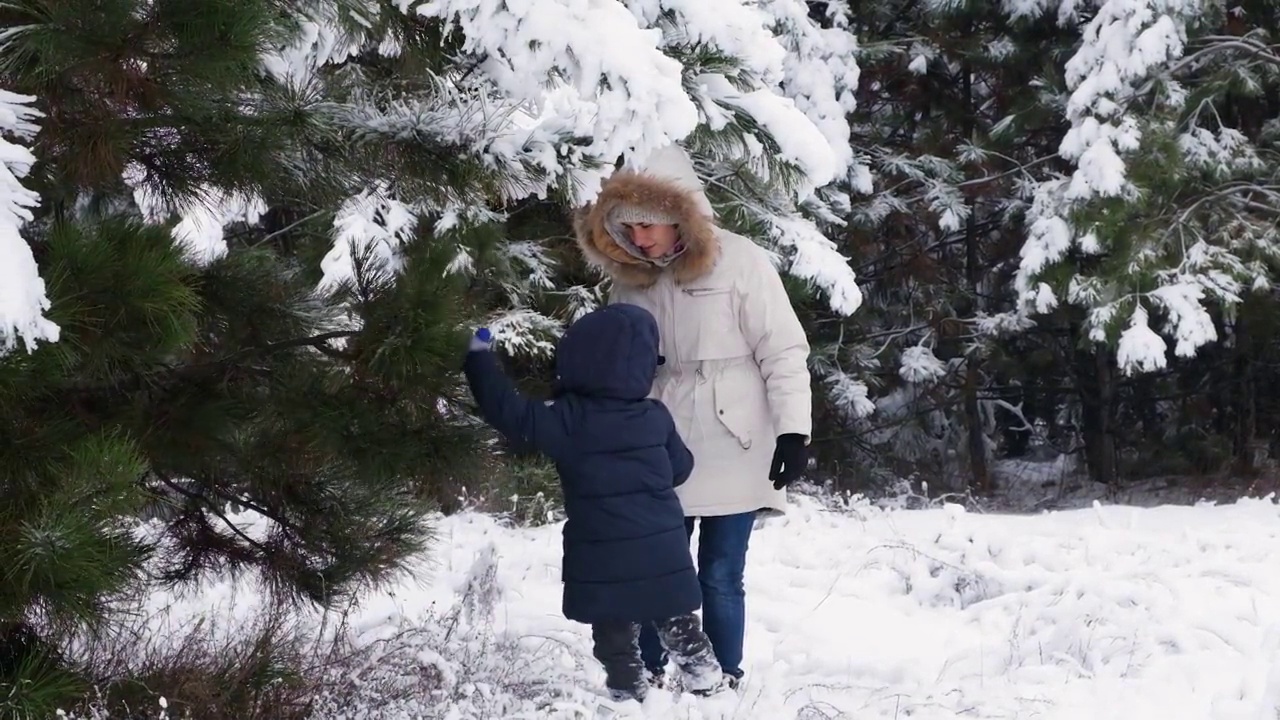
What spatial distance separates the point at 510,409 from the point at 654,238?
2.82 feet

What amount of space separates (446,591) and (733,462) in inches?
86.3

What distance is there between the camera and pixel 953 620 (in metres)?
5.34

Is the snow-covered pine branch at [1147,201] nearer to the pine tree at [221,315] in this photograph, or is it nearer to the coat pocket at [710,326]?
the coat pocket at [710,326]

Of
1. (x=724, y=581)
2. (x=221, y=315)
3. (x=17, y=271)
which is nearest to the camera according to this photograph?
(x=17, y=271)

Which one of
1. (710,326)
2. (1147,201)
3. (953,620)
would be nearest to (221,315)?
(710,326)

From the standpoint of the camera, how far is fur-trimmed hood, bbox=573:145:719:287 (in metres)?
3.89

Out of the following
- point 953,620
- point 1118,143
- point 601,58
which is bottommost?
point 953,620

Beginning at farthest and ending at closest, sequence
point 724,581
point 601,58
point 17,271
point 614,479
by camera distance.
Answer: point 724,581
point 614,479
point 601,58
point 17,271

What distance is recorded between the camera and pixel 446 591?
5637 millimetres

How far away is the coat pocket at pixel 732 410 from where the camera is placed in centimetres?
394

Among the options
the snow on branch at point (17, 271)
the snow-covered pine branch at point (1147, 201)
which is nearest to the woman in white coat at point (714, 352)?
the snow on branch at point (17, 271)

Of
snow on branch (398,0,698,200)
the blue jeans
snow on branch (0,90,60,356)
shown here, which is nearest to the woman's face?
the blue jeans

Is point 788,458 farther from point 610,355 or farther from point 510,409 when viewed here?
point 510,409

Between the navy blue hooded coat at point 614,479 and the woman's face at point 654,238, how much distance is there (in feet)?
1.14
